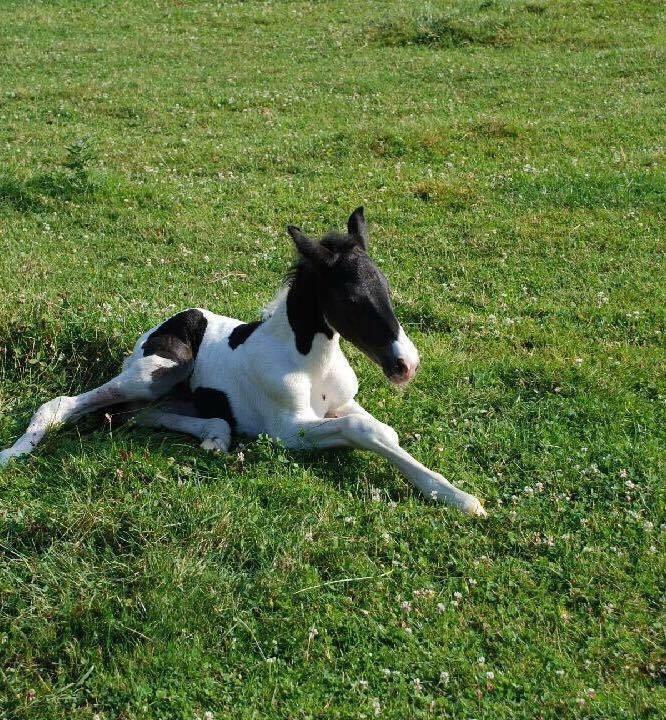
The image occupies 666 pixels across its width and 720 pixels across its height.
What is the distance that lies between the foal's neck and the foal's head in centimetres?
8

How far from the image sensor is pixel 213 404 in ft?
25.2

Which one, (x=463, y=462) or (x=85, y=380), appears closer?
(x=463, y=462)

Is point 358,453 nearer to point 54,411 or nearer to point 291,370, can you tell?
point 291,370

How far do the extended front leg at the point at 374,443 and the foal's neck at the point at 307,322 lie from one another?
54 centimetres

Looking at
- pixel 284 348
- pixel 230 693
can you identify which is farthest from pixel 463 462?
pixel 230 693

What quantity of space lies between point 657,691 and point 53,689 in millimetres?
3105

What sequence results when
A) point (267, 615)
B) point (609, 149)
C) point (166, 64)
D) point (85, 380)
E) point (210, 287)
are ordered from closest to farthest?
point (267, 615), point (85, 380), point (210, 287), point (609, 149), point (166, 64)

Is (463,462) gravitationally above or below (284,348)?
below

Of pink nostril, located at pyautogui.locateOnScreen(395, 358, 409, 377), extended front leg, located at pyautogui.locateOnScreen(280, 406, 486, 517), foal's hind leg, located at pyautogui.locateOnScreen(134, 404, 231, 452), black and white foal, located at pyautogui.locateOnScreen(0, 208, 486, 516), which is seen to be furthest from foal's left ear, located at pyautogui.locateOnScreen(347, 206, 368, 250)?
foal's hind leg, located at pyautogui.locateOnScreen(134, 404, 231, 452)

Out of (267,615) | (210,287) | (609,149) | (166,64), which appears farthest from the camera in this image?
(166,64)

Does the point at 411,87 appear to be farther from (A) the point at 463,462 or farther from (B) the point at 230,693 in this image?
(B) the point at 230,693

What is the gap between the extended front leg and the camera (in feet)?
21.2

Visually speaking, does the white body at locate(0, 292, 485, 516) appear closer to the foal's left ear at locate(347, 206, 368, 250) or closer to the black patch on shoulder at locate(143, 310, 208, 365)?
the black patch on shoulder at locate(143, 310, 208, 365)

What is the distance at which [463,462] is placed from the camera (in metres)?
7.08
